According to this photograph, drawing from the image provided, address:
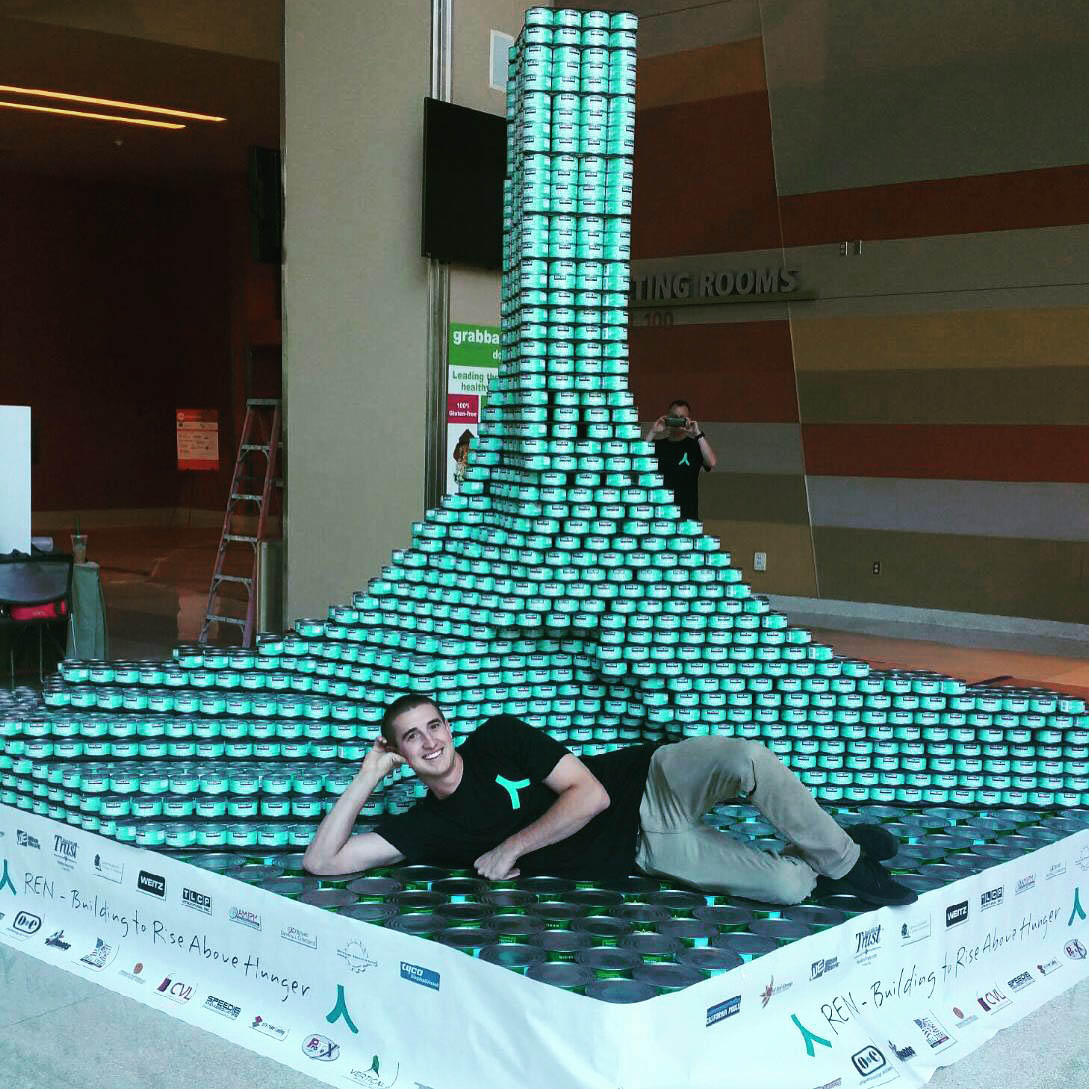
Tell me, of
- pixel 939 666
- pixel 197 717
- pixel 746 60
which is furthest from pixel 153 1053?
pixel 746 60

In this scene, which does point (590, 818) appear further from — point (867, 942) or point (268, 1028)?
point (268, 1028)

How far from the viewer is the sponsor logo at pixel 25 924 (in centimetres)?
427

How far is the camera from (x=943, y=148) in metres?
10.8

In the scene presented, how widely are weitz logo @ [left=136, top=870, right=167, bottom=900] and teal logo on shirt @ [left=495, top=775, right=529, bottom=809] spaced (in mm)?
1062

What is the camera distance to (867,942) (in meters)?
3.56

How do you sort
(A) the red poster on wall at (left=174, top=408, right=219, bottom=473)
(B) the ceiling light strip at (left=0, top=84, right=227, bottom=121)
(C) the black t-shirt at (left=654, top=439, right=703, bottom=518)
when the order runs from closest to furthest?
(C) the black t-shirt at (left=654, top=439, right=703, bottom=518) < (B) the ceiling light strip at (left=0, top=84, right=227, bottom=121) < (A) the red poster on wall at (left=174, top=408, right=219, bottom=473)

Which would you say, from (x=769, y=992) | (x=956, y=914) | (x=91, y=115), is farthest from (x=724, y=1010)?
(x=91, y=115)

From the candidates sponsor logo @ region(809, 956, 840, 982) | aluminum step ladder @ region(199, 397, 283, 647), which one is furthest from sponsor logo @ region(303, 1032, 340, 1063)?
aluminum step ladder @ region(199, 397, 283, 647)

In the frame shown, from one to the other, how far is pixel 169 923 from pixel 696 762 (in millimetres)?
1656

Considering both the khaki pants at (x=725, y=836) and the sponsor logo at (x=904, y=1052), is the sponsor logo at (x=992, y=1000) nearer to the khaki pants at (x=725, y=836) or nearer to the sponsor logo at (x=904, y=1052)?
the sponsor logo at (x=904, y=1052)

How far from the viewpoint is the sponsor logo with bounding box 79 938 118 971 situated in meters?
4.02

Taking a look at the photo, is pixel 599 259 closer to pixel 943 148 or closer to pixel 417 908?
pixel 417 908

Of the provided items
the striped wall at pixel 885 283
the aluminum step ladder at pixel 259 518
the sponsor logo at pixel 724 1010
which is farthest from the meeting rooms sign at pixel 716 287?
the sponsor logo at pixel 724 1010

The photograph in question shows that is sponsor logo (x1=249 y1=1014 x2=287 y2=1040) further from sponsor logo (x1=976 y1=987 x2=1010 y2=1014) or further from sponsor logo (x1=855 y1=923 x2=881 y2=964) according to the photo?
sponsor logo (x1=976 y1=987 x2=1010 y2=1014)
